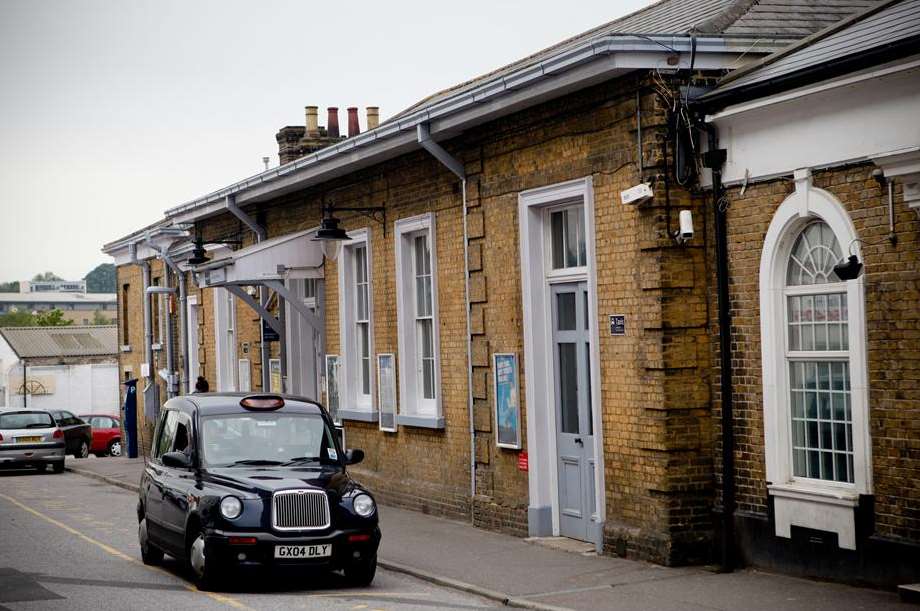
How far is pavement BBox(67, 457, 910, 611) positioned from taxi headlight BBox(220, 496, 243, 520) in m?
2.12

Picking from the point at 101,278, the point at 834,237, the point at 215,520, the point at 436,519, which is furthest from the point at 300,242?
the point at 101,278

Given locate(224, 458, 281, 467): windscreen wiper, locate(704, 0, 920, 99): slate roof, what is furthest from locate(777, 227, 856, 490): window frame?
locate(224, 458, 281, 467): windscreen wiper

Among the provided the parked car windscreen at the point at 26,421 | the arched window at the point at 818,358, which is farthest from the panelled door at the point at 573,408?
the parked car windscreen at the point at 26,421

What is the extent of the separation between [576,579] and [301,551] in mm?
2532

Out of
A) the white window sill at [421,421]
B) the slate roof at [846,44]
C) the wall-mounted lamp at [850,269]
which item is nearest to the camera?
the slate roof at [846,44]

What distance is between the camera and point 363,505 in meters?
12.2

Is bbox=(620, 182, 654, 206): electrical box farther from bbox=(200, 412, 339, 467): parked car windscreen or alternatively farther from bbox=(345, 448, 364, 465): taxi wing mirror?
bbox=(200, 412, 339, 467): parked car windscreen

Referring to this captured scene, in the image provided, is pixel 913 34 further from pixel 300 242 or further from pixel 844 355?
pixel 300 242

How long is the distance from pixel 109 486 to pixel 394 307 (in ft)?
33.6

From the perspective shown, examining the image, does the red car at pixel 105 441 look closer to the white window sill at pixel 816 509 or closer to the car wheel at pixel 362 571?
the car wheel at pixel 362 571

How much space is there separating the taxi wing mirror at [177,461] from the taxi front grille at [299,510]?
1454mm

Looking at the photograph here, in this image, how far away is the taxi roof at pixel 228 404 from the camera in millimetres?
13461

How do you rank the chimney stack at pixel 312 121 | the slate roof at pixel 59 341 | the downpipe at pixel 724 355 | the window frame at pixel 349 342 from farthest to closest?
the slate roof at pixel 59 341, the chimney stack at pixel 312 121, the window frame at pixel 349 342, the downpipe at pixel 724 355

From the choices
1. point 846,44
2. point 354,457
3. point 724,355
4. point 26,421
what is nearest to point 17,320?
point 26,421
